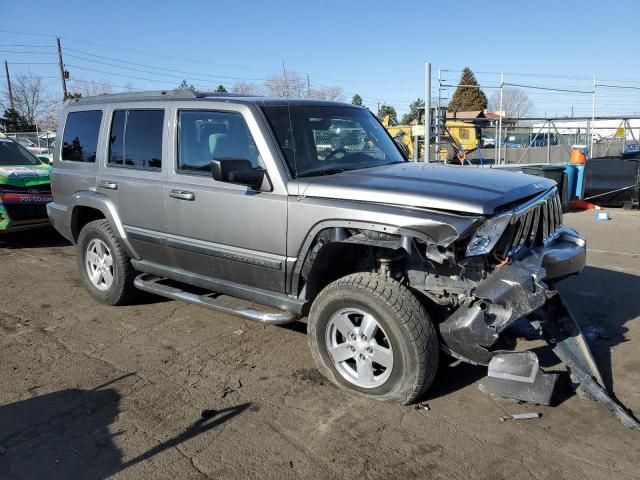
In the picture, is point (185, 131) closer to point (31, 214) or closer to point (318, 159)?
point (318, 159)

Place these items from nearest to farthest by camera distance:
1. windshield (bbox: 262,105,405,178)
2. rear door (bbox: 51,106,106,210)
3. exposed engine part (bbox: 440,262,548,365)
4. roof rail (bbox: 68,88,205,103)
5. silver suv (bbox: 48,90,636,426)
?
exposed engine part (bbox: 440,262,548,365) < silver suv (bbox: 48,90,636,426) < windshield (bbox: 262,105,405,178) < roof rail (bbox: 68,88,205,103) < rear door (bbox: 51,106,106,210)

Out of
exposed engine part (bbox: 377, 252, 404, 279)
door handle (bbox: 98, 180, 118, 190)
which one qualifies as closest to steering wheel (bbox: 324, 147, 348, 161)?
exposed engine part (bbox: 377, 252, 404, 279)

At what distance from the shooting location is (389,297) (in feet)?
11.4

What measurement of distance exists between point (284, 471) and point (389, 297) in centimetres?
120

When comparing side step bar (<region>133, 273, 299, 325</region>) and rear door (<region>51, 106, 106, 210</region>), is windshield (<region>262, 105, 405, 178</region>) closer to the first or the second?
side step bar (<region>133, 273, 299, 325</region>)

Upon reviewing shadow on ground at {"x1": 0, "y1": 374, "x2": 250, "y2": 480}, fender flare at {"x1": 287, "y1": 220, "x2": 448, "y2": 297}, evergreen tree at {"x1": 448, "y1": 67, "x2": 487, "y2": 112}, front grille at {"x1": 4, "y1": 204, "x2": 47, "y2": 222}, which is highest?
evergreen tree at {"x1": 448, "y1": 67, "x2": 487, "y2": 112}

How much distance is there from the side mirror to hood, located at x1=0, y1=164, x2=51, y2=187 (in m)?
5.56

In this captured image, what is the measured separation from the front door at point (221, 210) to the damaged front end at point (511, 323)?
138cm

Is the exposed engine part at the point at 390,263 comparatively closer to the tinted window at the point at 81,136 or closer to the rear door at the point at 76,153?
the rear door at the point at 76,153

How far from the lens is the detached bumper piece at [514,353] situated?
3283 millimetres

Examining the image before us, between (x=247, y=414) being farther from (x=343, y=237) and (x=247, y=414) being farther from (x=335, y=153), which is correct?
(x=335, y=153)

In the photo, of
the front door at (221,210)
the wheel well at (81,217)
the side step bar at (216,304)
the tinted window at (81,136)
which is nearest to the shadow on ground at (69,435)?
the side step bar at (216,304)

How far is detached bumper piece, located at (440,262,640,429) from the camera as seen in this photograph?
10.8ft

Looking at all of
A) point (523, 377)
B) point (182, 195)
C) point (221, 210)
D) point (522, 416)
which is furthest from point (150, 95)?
point (522, 416)
